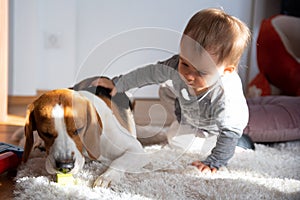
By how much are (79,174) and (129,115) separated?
12.5 inches

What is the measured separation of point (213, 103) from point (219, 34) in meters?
0.23

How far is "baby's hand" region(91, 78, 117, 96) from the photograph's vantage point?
1452mm

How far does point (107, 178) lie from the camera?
4.08 ft

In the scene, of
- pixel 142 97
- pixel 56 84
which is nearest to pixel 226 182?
pixel 142 97

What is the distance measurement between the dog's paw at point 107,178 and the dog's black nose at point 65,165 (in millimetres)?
82

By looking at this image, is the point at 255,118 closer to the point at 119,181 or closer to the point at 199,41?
the point at 199,41

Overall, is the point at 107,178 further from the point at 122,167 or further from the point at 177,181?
the point at 177,181

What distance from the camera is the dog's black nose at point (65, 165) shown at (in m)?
1.19

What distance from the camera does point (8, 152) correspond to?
4.47ft

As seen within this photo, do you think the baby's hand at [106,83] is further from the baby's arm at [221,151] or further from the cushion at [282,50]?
the cushion at [282,50]

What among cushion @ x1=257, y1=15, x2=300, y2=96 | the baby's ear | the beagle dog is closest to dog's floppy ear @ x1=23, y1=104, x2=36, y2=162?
the beagle dog

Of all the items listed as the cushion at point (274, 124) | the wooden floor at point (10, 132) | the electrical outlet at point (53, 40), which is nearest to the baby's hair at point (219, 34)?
the cushion at point (274, 124)

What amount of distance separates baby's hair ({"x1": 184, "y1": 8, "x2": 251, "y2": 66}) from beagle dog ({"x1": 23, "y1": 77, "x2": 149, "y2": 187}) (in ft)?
1.13

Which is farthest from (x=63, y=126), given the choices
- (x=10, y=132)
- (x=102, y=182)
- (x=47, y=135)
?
(x=10, y=132)
